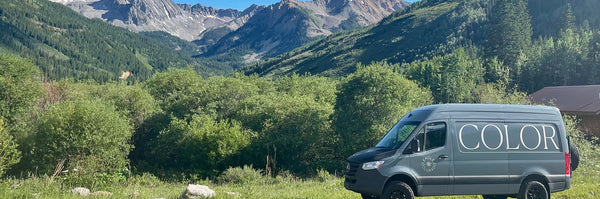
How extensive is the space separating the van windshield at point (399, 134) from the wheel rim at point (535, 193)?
3.94m

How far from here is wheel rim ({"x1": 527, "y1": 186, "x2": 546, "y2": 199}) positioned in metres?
11.2

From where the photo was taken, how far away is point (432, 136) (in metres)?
10.7

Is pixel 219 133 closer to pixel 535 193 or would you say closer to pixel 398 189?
pixel 398 189

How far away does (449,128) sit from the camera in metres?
10.8

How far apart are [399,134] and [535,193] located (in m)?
4.33

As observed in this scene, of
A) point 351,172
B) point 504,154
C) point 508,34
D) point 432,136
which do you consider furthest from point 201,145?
point 508,34

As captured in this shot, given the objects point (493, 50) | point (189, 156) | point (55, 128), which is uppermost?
point (493, 50)

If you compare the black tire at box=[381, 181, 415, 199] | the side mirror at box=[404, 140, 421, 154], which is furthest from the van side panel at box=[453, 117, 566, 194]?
the black tire at box=[381, 181, 415, 199]

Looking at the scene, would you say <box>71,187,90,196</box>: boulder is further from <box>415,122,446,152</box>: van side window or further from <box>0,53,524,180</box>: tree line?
<box>0,53,524,180</box>: tree line

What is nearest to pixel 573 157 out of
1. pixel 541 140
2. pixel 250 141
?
pixel 541 140

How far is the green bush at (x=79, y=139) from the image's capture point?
3781cm

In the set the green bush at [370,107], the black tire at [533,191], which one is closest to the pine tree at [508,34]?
the green bush at [370,107]

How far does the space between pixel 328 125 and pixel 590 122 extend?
111 feet

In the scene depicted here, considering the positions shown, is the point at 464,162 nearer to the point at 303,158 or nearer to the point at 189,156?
the point at 303,158
